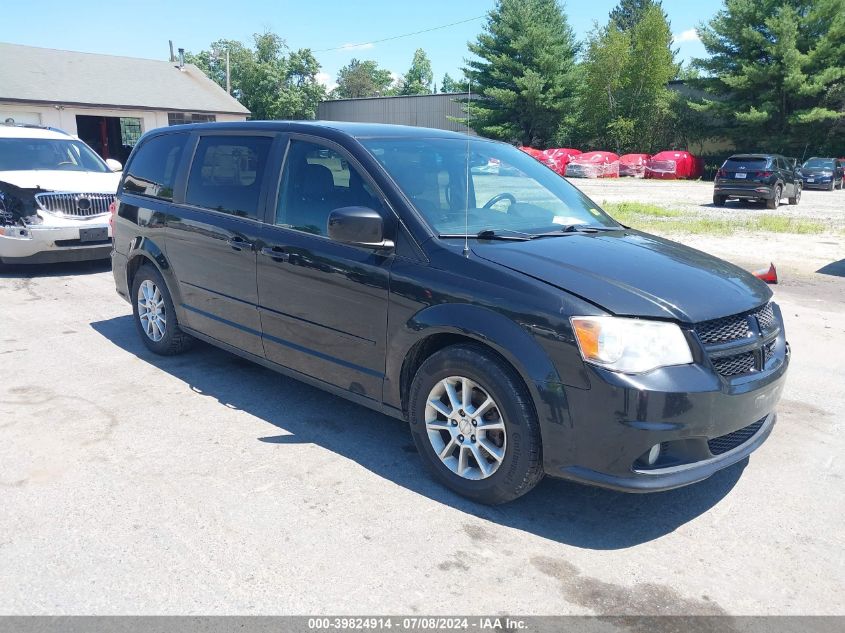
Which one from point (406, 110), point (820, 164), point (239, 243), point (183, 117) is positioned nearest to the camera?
point (239, 243)

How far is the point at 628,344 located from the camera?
10.4ft

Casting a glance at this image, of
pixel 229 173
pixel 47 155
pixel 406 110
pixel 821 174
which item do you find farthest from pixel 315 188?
pixel 406 110

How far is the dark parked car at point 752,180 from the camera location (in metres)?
22.2

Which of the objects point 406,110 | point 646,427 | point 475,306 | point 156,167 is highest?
point 406,110

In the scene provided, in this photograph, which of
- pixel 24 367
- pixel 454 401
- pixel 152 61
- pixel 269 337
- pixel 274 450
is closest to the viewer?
pixel 454 401

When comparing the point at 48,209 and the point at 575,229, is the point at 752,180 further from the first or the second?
the point at 575,229

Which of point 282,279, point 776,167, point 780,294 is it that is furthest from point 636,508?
point 776,167

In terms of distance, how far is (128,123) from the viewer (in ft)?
113

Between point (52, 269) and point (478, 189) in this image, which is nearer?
point (478, 189)

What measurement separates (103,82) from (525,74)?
86.8 ft

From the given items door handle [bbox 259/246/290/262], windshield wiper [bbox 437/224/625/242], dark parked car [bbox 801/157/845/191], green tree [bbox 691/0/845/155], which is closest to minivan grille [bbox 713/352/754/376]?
windshield wiper [bbox 437/224/625/242]

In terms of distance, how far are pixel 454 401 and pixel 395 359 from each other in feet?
1.50

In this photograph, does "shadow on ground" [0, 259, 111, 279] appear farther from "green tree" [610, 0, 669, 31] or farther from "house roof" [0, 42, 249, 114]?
"green tree" [610, 0, 669, 31]

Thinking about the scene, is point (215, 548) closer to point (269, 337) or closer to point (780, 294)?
point (269, 337)
